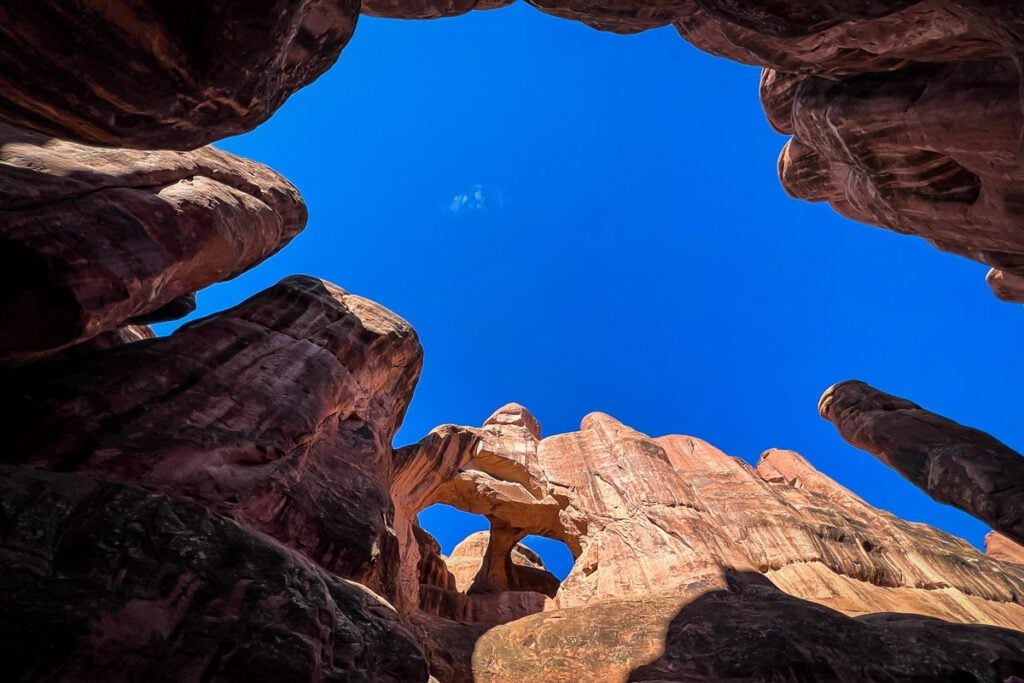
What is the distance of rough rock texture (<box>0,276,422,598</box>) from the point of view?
23.4 ft

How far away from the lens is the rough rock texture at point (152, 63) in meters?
5.13

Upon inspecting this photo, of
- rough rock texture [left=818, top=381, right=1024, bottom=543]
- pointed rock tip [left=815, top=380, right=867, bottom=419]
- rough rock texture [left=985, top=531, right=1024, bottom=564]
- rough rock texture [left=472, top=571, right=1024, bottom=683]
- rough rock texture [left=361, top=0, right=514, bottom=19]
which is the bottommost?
rough rock texture [left=472, top=571, right=1024, bottom=683]

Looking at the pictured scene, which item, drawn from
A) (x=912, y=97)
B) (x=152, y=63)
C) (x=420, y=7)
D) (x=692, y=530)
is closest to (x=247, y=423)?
(x=152, y=63)

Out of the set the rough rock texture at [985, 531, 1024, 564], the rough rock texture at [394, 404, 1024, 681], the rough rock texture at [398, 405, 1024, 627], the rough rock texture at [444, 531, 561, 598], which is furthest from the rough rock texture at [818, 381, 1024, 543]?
the rough rock texture at [985, 531, 1024, 564]

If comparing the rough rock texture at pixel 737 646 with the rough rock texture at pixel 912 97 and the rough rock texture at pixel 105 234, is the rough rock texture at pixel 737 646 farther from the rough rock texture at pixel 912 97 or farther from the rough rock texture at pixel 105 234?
the rough rock texture at pixel 105 234

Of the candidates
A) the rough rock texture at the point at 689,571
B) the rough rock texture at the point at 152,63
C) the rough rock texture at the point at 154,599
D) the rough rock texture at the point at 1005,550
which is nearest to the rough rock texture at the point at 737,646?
the rough rock texture at the point at 689,571

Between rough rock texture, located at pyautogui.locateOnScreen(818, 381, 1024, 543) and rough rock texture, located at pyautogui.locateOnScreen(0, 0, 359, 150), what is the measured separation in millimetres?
16511

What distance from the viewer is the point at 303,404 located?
1015cm

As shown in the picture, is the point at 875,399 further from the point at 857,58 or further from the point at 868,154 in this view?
the point at 857,58

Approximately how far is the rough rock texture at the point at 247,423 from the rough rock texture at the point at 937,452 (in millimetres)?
13730

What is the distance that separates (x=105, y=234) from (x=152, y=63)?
348cm

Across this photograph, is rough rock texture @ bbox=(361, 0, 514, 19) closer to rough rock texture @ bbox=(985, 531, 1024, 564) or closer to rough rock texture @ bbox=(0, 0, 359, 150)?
rough rock texture @ bbox=(0, 0, 359, 150)

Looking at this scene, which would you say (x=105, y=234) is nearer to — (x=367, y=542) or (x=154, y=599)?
(x=154, y=599)

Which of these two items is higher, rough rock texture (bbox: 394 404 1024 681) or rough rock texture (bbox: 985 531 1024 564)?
rough rock texture (bbox: 985 531 1024 564)
